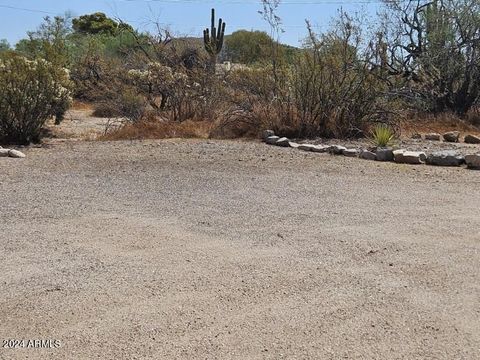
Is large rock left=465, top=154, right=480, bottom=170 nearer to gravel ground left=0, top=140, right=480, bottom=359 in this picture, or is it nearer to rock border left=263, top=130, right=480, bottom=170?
rock border left=263, top=130, right=480, bottom=170

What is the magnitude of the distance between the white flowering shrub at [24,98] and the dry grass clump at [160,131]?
1687 millimetres


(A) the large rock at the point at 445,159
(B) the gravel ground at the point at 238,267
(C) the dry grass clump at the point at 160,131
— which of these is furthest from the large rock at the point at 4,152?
(A) the large rock at the point at 445,159

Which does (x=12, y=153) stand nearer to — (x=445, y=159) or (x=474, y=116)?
(x=445, y=159)

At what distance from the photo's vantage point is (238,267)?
4.38 m

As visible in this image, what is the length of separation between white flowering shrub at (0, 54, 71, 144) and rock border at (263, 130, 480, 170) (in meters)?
4.88

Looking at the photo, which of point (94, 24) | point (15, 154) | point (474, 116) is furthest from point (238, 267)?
point (94, 24)

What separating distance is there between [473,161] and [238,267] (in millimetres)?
6274

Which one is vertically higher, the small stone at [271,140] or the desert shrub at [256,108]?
the desert shrub at [256,108]

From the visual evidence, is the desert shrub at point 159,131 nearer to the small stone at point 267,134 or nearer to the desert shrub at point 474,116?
the small stone at point 267,134

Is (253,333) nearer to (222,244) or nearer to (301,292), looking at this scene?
(301,292)

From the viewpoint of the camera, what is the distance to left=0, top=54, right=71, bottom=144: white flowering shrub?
1084cm

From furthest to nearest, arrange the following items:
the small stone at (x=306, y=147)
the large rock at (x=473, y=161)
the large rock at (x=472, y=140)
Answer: the large rock at (x=472, y=140)
the small stone at (x=306, y=147)
the large rock at (x=473, y=161)

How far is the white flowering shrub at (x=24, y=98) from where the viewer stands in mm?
10836

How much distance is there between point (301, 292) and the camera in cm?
391
